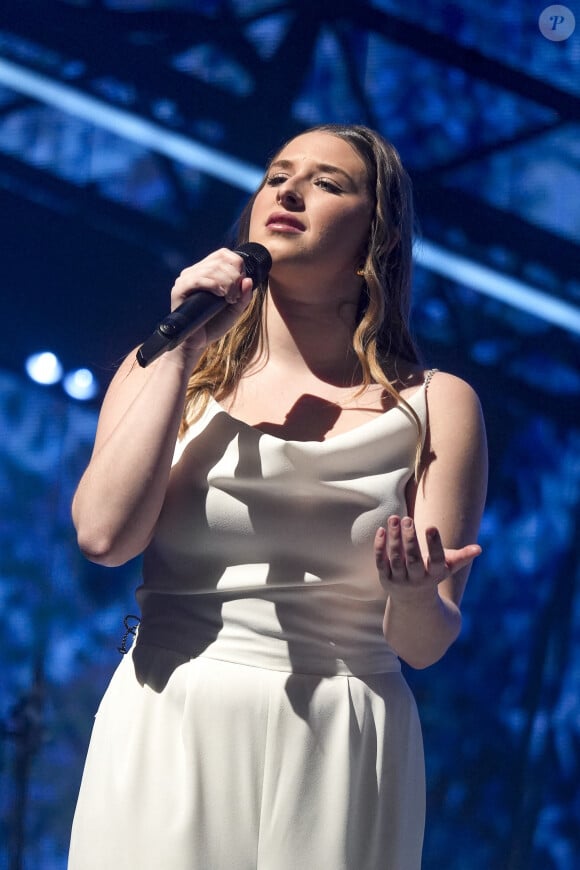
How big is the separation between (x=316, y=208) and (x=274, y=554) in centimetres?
50

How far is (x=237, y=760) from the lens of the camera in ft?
4.11

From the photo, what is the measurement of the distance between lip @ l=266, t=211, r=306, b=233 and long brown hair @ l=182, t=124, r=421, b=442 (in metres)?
0.15

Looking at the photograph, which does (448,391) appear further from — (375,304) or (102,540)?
(102,540)

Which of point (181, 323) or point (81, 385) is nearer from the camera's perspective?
point (181, 323)

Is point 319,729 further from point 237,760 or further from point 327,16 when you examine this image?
point 327,16

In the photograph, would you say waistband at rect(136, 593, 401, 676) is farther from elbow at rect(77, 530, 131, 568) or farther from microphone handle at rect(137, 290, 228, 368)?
microphone handle at rect(137, 290, 228, 368)

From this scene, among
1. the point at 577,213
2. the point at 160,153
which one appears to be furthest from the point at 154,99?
the point at 577,213

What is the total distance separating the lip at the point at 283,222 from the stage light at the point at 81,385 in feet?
3.63

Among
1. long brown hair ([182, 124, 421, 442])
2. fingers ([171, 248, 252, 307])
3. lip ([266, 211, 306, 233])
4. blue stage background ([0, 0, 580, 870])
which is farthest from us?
blue stage background ([0, 0, 580, 870])

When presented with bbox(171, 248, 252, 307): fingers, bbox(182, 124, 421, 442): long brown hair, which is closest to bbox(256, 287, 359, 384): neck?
bbox(182, 124, 421, 442): long brown hair

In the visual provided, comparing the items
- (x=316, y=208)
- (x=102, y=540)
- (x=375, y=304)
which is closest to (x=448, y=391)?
(x=375, y=304)

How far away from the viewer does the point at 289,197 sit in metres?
1.45

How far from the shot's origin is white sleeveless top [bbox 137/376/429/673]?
131 centimetres

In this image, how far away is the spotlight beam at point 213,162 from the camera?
2.43 m
